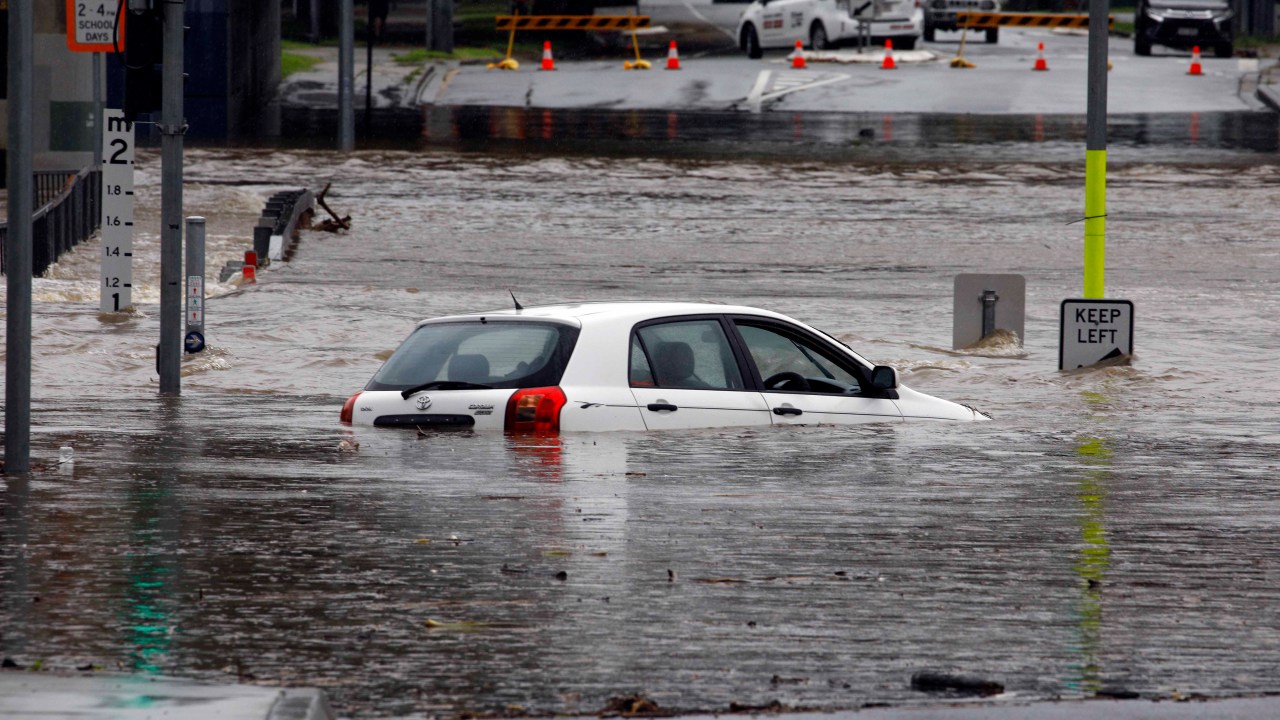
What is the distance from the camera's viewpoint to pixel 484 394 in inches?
454

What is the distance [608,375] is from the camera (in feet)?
37.9

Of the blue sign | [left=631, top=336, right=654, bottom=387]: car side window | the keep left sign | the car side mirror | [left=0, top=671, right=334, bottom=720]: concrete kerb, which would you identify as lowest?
the blue sign

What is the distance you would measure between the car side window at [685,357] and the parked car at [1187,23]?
147 feet

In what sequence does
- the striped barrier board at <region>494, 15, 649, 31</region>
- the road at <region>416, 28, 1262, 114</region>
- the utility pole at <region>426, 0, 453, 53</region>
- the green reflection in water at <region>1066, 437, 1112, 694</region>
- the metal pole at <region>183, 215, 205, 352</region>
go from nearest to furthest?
the green reflection in water at <region>1066, 437, 1112, 694</region>, the metal pole at <region>183, 215, 205, 352</region>, the road at <region>416, 28, 1262, 114</region>, the utility pole at <region>426, 0, 453, 53</region>, the striped barrier board at <region>494, 15, 649, 31</region>

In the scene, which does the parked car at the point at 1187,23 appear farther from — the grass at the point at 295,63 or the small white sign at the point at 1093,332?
the small white sign at the point at 1093,332

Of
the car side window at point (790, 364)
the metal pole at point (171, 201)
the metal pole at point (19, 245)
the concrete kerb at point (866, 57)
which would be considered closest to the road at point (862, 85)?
the concrete kerb at point (866, 57)

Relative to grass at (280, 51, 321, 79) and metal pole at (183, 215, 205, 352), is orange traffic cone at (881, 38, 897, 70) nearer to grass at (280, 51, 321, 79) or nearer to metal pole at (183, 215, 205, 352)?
grass at (280, 51, 321, 79)

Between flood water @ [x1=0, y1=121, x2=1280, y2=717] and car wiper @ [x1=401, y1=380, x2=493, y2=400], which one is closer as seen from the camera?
flood water @ [x1=0, y1=121, x2=1280, y2=717]

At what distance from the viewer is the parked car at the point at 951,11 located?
5934 cm

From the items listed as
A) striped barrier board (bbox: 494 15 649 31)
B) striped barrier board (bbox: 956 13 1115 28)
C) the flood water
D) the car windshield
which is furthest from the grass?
the car windshield

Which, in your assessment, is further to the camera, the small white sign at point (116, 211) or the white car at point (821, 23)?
the white car at point (821, 23)

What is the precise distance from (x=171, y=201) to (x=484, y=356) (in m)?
4.77

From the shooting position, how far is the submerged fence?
915 inches

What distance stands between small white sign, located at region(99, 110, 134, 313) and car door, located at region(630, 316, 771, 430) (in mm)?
8256
